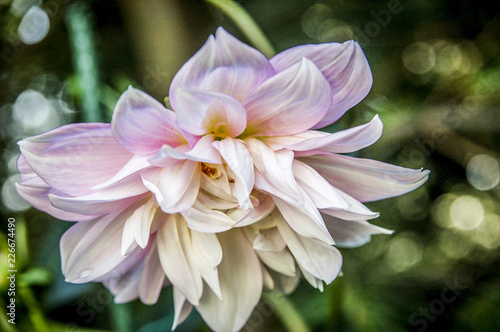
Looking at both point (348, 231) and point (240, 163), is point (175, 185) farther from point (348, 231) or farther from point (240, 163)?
point (348, 231)

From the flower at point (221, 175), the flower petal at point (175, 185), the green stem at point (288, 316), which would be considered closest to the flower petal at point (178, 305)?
the flower at point (221, 175)

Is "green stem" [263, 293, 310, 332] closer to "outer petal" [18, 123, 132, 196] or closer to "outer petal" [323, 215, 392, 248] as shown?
"outer petal" [323, 215, 392, 248]

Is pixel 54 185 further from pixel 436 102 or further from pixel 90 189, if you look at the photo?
pixel 436 102

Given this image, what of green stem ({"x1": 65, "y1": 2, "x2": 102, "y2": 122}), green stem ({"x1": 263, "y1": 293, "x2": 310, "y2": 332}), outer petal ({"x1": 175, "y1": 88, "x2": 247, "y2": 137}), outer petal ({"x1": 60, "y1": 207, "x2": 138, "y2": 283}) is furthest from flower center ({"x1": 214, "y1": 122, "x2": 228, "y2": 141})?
green stem ({"x1": 263, "y1": 293, "x2": 310, "y2": 332})

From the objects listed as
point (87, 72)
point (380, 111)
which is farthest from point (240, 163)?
point (380, 111)

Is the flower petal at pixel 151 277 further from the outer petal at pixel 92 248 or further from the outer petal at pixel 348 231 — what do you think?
the outer petal at pixel 348 231
